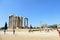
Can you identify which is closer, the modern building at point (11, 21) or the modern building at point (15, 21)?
the modern building at point (15, 21)

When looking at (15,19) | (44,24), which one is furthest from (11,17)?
(44,24)

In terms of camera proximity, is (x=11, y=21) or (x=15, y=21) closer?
(x=11, y=21)

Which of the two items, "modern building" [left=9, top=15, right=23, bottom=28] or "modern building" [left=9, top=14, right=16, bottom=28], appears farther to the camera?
"modern building" [left=9, top=14, right=16, bottom=28]

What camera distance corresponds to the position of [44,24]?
7025 centimetres

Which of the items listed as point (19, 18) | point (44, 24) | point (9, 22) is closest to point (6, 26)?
point (9, 22)

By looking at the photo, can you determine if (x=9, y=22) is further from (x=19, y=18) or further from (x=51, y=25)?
(x=51, y=25)

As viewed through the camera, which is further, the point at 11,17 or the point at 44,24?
the point at 11,17

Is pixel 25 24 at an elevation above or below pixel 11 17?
below

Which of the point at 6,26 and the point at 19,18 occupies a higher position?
the point at 19,18

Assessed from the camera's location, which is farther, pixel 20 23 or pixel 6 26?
pixel 6 26

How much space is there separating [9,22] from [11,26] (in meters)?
3.41

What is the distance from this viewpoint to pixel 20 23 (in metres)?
71.4

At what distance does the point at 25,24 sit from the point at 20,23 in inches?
126

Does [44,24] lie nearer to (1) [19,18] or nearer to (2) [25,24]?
(2) [25,24]
